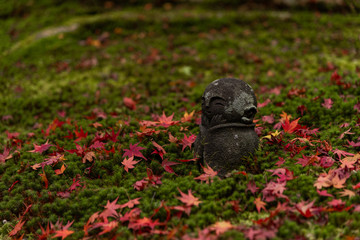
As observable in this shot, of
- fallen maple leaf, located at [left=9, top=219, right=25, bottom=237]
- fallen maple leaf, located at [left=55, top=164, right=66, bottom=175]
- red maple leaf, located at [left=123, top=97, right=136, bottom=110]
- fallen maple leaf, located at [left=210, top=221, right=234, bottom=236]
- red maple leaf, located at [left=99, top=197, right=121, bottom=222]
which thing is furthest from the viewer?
red maple leaf, located at [left=123, top=97, right=136, bottom=110]

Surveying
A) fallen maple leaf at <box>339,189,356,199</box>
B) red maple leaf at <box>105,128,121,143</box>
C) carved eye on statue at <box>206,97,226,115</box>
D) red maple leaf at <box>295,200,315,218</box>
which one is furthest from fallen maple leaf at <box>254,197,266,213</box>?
red maple leaf at <box>105,128,121,143</box>

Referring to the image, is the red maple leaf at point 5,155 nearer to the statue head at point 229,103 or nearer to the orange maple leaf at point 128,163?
the orange maple leaf at point 128,163

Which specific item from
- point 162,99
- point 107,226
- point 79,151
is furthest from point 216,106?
point 162,99

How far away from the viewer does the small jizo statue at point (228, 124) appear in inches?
145

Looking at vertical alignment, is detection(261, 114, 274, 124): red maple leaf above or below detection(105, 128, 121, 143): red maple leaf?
below

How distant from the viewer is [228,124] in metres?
3.71

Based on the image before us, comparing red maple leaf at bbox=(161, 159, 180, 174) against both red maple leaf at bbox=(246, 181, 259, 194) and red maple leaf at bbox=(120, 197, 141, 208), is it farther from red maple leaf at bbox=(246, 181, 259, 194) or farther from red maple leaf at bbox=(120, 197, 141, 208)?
red maple leaf at bbox=(246, 181, 259, 194)

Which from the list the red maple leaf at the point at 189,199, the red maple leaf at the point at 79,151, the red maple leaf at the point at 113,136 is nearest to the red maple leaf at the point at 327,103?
the red maple leaf at the point at 189,199

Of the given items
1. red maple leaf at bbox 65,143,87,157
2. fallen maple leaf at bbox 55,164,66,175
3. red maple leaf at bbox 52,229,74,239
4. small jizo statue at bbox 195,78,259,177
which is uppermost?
small jizo statue at bbox 195,78,259,177

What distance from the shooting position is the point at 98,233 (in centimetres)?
318

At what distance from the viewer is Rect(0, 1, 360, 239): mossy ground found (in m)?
3.27

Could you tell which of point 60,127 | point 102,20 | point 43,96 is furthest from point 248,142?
point 102,20

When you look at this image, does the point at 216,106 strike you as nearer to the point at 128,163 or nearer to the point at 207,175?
the point at 207,175

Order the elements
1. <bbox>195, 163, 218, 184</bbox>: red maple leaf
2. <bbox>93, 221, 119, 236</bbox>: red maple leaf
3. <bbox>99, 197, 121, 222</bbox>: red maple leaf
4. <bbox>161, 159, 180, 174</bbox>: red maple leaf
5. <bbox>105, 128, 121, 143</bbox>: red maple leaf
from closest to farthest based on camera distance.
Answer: <bbox>93, 221, 119, 236</bbox>: red maple leaf → <bbox>99, 197, 121, 222</bbox>: red maple leaf → <bbox>195, 163, 218, 184</bbox>: red maple leaf → <bbox>161, 159, 180, 174</bbox>: red maple leaf → <bbox>105, 128, 121, 143</bbox>: red maple leaf
